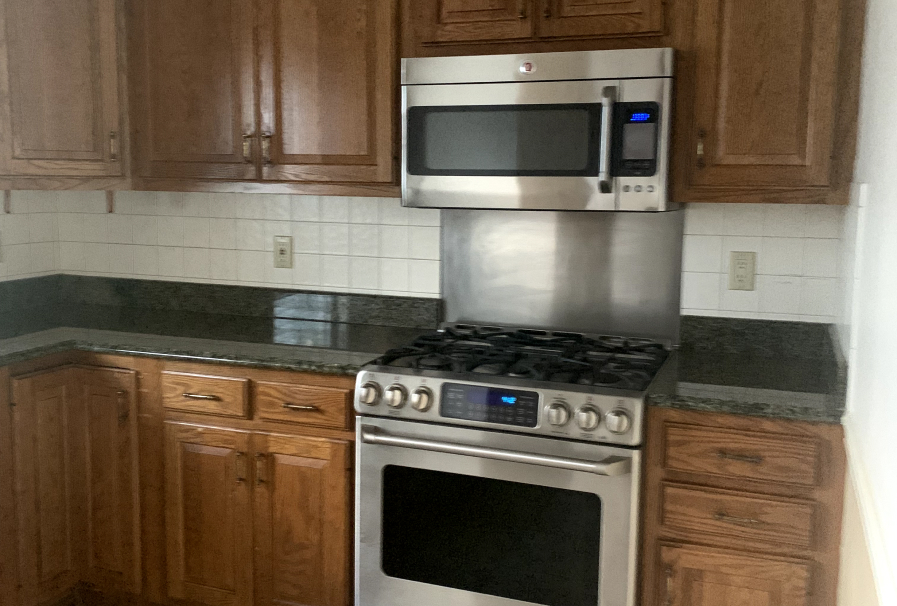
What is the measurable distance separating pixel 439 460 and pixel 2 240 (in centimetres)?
191

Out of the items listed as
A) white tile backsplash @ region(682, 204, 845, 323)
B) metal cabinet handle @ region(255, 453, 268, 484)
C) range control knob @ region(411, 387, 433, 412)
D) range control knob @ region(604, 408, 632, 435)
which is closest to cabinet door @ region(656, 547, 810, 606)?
range control knob @ region(604, 408, 632, 435)

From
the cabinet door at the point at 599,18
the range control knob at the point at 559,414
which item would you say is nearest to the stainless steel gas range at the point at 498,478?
the range control knob at the point at 559,414

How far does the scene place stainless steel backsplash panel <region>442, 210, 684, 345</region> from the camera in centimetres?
265

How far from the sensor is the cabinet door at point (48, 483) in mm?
2541

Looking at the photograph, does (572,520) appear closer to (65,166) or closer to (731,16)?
(731,16)

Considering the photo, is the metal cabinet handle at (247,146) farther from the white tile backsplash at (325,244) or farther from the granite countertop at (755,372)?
the granite countertop at (755,372)

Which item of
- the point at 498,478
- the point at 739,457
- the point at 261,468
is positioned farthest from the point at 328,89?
the point at 739,457

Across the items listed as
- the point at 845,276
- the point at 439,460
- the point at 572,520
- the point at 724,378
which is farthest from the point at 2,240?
the point at 845,276

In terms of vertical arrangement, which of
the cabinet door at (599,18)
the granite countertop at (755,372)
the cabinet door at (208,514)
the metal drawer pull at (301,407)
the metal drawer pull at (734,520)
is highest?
the cabinet door at (599,18)

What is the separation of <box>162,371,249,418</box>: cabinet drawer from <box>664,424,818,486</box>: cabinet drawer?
119 centimetres

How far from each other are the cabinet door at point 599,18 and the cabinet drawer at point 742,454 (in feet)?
3.49

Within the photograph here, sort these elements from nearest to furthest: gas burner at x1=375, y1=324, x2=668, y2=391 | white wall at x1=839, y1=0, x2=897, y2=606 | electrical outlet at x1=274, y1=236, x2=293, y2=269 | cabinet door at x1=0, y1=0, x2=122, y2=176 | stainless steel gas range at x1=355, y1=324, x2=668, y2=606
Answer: white wall at x1=839, y1=0, x2=897, y2=606, stainless steel gas range at x1=355, y1=324, x2=668, y2=606, gas burner at x1=375, y1=324, x2=668, y2=391, cabinet door at x1=0, y1=0, x2=122, y2=176, electrical outlet at x1=274, y1=236, x2=293, y2=269

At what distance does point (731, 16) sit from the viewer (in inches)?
87.8

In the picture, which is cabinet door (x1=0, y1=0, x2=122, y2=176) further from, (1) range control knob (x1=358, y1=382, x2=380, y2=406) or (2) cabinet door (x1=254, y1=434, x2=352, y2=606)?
(1) range control knob (x1=358, y1=382, x2=380, y2=406)
